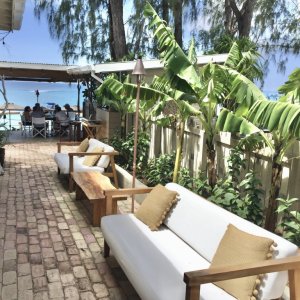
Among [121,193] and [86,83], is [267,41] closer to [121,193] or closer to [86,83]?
[86,83]

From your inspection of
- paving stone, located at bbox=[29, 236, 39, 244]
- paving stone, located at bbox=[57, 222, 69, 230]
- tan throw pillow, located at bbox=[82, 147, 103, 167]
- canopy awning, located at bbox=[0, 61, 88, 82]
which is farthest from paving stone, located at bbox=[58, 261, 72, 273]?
canopy awning, located at bbox=[0, 61, 88, 82]

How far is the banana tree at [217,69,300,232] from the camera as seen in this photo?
2672 millimetres

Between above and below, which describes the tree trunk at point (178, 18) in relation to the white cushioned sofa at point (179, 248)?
above

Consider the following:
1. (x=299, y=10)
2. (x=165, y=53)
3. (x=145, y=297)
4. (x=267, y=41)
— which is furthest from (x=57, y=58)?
(x=145, y=297)

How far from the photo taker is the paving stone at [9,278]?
327 cm

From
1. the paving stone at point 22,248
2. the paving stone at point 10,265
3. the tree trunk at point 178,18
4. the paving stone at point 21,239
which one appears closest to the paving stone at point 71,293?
the paving stone at point 10,265

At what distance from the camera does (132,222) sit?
3.66 metres

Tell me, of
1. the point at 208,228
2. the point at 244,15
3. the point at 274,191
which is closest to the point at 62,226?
the point at 208,228

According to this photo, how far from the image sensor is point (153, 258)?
2885mm

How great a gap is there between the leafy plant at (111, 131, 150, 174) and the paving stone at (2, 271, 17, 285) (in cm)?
374

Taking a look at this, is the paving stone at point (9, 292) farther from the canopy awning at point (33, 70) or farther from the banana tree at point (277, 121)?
the canopy awning at point (33, 70)

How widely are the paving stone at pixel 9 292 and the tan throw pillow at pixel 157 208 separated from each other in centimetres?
138

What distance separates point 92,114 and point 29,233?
840 cm

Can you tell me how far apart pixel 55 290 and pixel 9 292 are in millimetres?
397
